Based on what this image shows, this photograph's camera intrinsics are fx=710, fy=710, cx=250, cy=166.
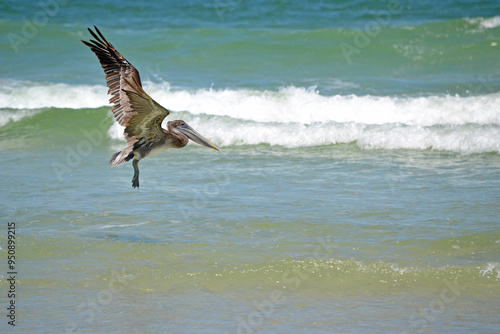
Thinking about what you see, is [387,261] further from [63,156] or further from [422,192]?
[63,156]

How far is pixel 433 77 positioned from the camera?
54.0 ft

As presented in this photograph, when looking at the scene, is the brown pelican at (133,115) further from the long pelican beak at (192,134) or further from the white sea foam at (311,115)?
the white sea foam at (311,115)

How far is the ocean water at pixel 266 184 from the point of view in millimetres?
5902

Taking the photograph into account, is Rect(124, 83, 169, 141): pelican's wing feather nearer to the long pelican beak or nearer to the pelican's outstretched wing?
the pelican's outstretched wing

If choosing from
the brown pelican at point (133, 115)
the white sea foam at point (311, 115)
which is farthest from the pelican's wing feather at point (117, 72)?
the white sea foam at point (311, 115)

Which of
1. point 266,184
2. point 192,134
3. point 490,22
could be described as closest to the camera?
point 192,134

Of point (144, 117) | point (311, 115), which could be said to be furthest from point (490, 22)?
point (144, 117)

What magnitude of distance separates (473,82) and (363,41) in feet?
15.1

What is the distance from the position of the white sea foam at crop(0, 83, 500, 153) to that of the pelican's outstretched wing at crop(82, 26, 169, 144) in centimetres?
485

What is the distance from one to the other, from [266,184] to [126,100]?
8.69ft

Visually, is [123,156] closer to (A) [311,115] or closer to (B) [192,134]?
(B) [192,134]

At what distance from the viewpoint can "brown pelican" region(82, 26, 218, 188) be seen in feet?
23.7

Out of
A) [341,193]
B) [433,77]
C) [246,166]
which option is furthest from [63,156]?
[433,77]

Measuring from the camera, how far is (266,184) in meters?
9.55
